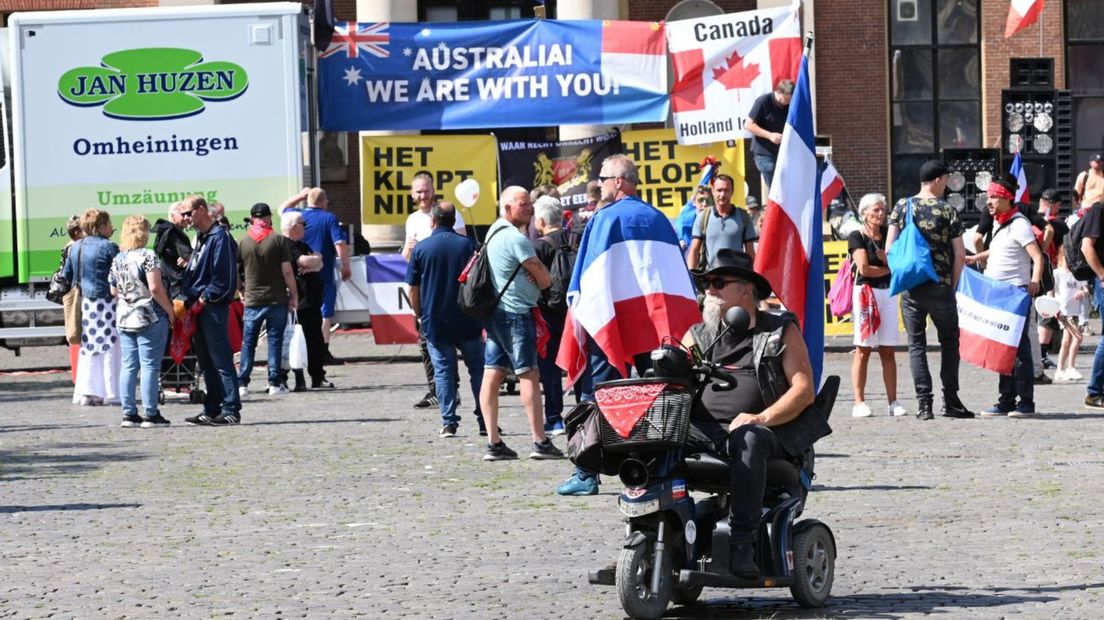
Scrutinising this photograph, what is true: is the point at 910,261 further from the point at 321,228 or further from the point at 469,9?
the point at 469,9

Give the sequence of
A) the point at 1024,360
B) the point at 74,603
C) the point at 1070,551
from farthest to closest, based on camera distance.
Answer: the point at 1024,360, the point at 1070,551, the point at 74,603

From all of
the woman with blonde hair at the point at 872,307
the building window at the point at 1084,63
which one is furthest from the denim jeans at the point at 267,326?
the building window at the point at 1084,63

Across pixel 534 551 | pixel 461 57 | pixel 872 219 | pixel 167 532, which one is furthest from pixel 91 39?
pixel 534 551

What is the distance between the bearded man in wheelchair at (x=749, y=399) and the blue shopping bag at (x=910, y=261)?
706 centimetres

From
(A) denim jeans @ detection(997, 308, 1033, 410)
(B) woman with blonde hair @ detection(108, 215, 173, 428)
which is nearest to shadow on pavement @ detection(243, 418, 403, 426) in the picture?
(B) woman with blonde hair @ detection(108, 215, 173, 428)

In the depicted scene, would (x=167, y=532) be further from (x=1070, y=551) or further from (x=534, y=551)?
(x=1070, y=551)

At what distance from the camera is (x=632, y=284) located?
11156 millimetres

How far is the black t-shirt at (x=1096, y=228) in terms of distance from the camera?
1675 centimetres

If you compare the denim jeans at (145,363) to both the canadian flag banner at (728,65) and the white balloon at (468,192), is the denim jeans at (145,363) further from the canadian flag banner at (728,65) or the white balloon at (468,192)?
the canadian flag banner at (728,65)

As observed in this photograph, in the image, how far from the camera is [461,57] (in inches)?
952

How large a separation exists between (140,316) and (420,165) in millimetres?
8775

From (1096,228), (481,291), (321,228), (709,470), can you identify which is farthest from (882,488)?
(321,228)

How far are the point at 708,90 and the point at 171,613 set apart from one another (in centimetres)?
1616

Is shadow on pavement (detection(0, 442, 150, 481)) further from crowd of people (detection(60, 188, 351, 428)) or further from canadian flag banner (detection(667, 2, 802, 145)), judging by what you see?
canadian flag banner (detection(667, 2, 802, 145))
